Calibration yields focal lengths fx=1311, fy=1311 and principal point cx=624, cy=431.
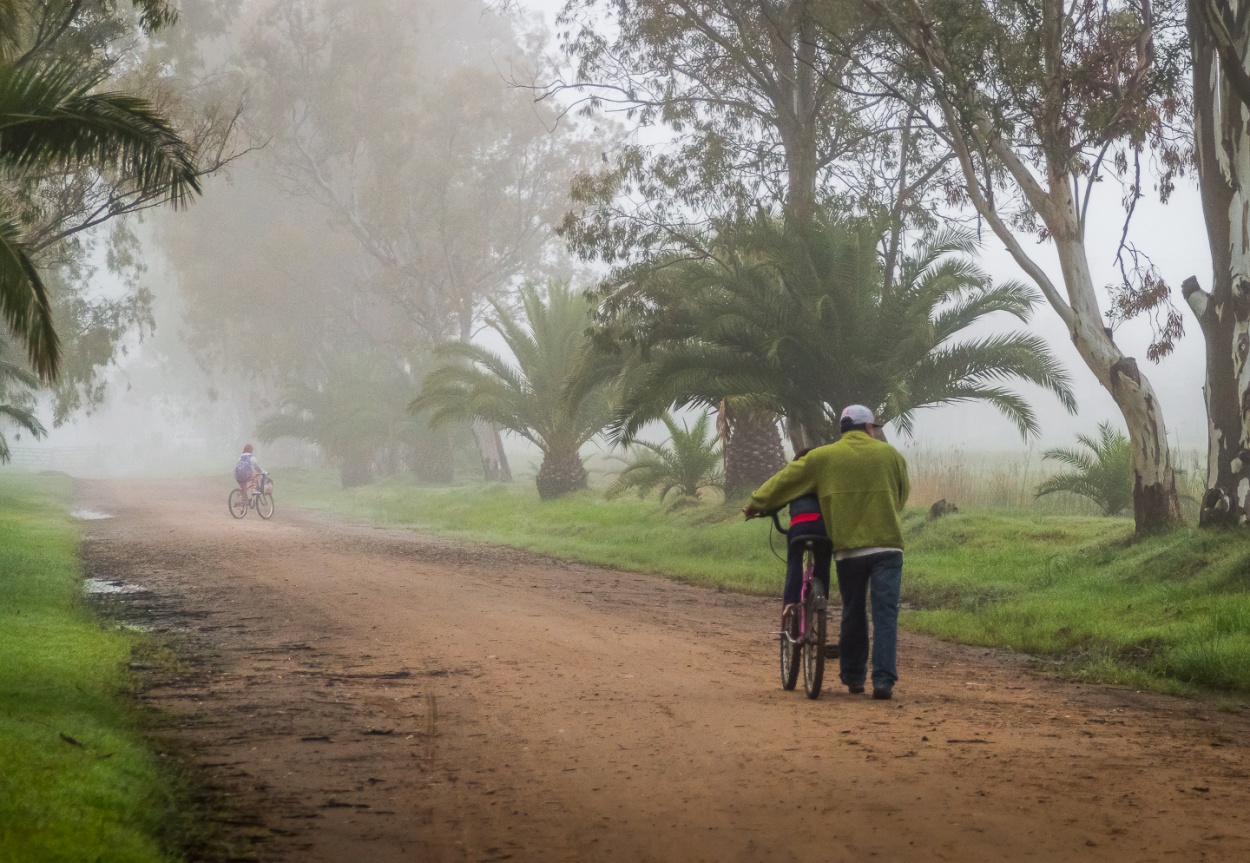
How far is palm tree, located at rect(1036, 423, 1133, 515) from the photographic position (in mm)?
18375

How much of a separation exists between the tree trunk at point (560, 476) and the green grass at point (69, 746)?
17925 millimetres

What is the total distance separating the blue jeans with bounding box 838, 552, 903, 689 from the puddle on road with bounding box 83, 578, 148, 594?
8.93 meters

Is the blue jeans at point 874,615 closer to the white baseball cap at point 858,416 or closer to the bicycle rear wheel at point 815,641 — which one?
the bicycle rear wheel at point 815,641

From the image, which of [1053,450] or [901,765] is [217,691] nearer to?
[901,765]

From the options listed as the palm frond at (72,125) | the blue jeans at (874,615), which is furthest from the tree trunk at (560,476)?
the blue jeans at (874,615)

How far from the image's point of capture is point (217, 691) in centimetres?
825

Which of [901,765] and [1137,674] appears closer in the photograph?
[901,765]

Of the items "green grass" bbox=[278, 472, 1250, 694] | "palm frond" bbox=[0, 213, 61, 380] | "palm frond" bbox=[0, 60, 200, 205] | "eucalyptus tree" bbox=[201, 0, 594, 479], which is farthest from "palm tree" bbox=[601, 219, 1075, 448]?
"eucalyptus tree" bbox=[201, 0, 594, 479]

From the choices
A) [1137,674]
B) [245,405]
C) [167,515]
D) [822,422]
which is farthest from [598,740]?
[245,405]

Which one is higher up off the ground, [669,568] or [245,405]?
[245,405]

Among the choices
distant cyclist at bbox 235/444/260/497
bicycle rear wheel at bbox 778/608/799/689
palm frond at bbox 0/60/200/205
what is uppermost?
palm frond at bbox 0/60/200/205

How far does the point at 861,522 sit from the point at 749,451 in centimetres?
1511

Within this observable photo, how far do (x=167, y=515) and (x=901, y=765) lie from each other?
25.5 meters

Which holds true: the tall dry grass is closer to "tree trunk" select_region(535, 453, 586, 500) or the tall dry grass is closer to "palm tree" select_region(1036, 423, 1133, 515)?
"palm tree" select_region(1036, 423, 1133, 515)
